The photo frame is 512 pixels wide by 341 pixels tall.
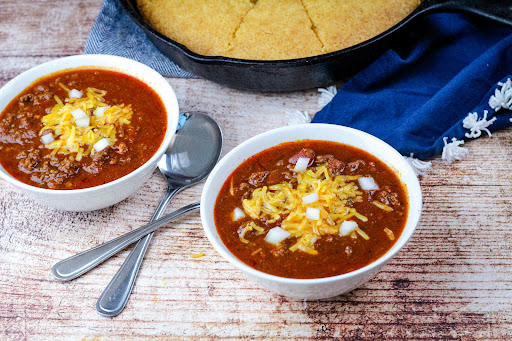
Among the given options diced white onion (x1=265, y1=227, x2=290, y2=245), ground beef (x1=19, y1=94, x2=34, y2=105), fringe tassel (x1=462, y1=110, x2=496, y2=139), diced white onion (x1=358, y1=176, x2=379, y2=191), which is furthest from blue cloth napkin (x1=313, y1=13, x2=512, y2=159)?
ground beef (x1=19, y1=94, x2=34, y2=105)

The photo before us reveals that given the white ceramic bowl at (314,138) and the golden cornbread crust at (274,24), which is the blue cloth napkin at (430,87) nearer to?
the golden cornbread crust at (274,24)

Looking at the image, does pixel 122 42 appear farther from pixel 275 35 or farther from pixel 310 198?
pixel 310 198

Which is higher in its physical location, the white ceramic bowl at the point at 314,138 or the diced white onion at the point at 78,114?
the white ceramic bowl at the point at 314,138

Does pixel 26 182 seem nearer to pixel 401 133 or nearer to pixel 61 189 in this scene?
pixel 61 189

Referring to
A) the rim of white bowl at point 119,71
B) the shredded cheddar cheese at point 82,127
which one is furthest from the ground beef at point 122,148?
the rim of white bowl at point 119,71

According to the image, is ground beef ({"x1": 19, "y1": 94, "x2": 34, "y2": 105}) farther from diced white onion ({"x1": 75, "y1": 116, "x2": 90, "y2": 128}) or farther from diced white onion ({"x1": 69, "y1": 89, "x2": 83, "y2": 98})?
diced white onion ({"x1": 75, "y1": 116, "x2": 90, "y2": 128})

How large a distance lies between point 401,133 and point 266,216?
1.23 meters

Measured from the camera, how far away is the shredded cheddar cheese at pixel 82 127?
295 cm

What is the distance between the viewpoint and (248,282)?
273cm

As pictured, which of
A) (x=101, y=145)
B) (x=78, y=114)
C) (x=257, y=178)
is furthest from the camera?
(x=78, y=114)

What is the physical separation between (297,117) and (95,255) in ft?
5.08

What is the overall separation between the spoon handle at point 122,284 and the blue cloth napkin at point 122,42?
151cm

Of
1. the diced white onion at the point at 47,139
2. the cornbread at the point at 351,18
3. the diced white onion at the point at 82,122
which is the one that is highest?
the cornbread at the point at 351,18

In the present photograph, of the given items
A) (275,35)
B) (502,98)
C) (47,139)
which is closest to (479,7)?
(502,98)
